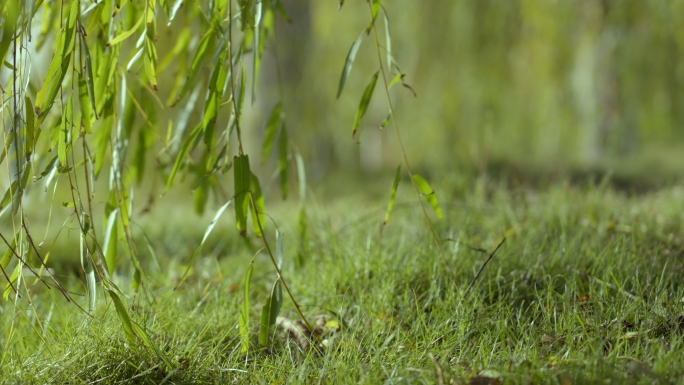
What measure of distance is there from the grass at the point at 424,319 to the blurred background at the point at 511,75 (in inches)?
108

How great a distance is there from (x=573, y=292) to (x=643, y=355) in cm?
44

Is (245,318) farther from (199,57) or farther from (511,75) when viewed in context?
(511,75)

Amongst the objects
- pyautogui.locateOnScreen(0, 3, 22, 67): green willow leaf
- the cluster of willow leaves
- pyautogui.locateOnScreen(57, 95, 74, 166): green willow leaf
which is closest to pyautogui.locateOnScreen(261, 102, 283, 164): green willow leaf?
the cluster of willow leaves

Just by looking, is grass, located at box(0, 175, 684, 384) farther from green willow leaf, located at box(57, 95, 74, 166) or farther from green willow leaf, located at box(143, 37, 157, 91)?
green willow leaf, located at box(143, 37, 157, 91)

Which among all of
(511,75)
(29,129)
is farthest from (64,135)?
(511,75)

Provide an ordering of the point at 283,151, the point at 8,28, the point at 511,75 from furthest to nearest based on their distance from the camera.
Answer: the point at 511,75 < the point at 283,151 < the point at 8,28

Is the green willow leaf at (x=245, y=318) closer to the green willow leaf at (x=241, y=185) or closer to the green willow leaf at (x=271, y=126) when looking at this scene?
the green willow leaf at (x=241, y=185)

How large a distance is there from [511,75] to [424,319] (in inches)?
176

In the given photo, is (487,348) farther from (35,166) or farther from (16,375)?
(35,166)

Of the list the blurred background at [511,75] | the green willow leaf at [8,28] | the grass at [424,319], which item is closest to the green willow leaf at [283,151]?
the grass at [424,319]

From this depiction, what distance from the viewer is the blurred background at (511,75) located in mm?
5000

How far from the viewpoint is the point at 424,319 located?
1.55 meters

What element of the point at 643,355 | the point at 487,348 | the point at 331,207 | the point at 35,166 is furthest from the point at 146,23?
the point at 331,207

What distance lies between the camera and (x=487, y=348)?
1401 millimetres
